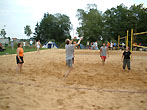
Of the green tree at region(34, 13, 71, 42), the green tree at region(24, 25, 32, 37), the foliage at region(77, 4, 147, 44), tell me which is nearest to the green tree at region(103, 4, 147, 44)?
the foliage at region(77, 4, 147, 44)

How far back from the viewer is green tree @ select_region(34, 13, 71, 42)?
5925cm

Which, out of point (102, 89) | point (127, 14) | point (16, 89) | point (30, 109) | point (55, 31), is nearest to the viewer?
point (30, 109)

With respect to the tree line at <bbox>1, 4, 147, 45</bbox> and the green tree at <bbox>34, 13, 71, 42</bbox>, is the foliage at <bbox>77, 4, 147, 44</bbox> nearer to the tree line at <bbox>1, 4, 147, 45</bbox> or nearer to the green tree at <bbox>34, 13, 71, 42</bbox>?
the tree line at <bbox>1, 4, 147, 45</bbox>

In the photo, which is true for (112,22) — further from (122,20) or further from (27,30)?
(27,30)

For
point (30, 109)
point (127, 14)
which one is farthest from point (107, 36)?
point (30, 109)

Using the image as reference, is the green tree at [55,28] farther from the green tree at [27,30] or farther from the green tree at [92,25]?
the green tree at [92,25]

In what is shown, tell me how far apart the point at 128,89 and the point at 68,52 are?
235 centimetres

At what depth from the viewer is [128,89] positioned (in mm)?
4547

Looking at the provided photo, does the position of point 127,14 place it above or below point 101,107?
above

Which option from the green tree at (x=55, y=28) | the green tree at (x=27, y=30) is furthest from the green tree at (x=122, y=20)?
the green tree at (x=27, y=30)

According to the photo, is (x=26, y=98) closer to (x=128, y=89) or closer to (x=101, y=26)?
(x=128, y=89)

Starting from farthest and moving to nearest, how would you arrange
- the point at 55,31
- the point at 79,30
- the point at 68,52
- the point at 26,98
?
the point at 55,31
the point at 79,30
the point at 68,52
the point at 26,98

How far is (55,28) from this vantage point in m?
59.2

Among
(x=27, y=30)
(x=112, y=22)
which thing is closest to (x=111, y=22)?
(x=112, y=22)
